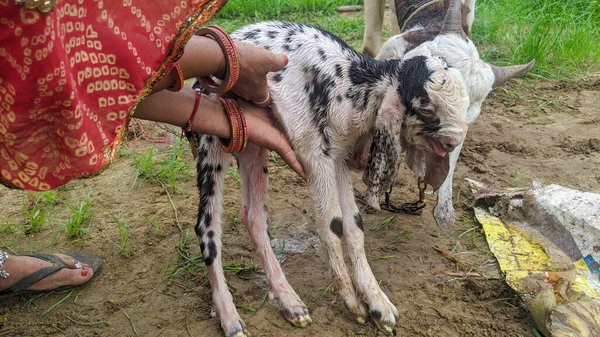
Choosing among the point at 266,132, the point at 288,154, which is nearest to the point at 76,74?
the point at 266,132

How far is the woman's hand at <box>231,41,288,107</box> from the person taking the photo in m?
2.36

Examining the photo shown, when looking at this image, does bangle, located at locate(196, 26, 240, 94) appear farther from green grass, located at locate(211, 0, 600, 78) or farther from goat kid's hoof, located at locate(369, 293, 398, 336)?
green grass, located at locate(211, 0, 600, 78)

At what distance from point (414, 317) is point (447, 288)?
0.31m

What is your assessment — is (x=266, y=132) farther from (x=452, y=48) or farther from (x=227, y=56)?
(x=452, y=48)

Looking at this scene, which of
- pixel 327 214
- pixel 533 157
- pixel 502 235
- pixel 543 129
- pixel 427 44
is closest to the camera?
pixel 327 214

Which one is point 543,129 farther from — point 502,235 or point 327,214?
point 327,214

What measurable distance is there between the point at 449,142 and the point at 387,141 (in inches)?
10.7

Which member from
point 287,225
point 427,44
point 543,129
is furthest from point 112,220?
point 543,129

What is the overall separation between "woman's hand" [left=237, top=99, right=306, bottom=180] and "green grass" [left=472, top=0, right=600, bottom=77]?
12.9 feet

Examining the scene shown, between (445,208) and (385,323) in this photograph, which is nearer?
(385,323)

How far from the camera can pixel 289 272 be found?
10.1 ft

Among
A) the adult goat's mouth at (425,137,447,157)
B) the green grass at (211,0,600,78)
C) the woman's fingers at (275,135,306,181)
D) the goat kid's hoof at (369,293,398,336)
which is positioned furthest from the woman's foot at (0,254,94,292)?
the green grass at (211,0,600,78)

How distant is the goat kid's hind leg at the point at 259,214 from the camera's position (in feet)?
9.12

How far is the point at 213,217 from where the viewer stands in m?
2.74
